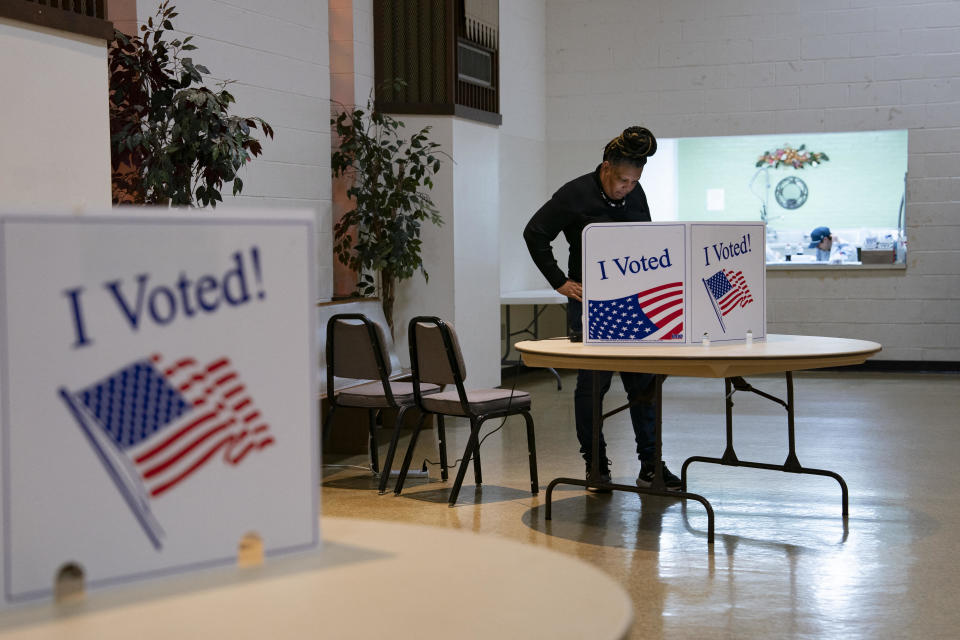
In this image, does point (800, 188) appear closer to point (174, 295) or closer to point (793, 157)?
point (793, 157)

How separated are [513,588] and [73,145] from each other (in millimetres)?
2852

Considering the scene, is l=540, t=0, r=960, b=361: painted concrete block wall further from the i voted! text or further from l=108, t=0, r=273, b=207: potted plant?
the i voted! text

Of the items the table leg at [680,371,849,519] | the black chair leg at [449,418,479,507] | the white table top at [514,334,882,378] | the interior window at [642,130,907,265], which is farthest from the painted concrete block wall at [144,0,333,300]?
the interior window at [642,130,907,265]

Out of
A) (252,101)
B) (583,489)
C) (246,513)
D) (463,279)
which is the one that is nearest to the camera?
(246,513)

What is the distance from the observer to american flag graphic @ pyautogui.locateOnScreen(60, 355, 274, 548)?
0.98 m

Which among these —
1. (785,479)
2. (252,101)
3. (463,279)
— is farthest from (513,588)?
(463,279)

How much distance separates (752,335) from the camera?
149 inches

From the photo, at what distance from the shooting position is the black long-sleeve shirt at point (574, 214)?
429 centimetres

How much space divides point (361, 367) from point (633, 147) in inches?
60.9

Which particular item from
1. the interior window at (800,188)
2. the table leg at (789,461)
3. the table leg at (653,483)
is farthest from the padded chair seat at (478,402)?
the interior window at (800,188)

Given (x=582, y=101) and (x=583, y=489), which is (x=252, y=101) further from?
(x=582, y=101)

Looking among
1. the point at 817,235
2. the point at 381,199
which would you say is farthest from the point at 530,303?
the point at 817,235

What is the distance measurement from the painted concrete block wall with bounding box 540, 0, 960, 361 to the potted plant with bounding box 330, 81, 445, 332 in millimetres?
2645

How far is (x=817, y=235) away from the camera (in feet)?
29.2
